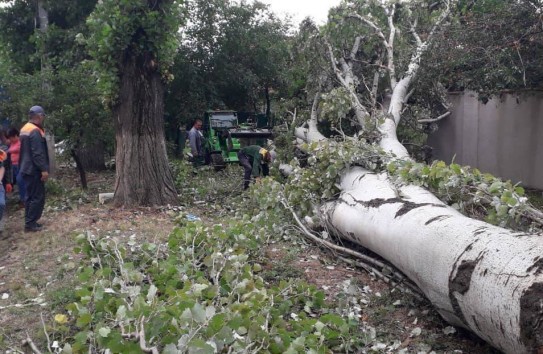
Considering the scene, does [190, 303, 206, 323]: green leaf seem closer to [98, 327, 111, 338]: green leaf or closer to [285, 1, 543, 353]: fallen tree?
[98, 327, 111, 338]: green leaf

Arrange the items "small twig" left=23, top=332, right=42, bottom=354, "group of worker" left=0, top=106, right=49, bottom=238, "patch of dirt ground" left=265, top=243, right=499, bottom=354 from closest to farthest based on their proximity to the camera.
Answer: "small twig" left=23, top=332, right=42, bottom=354 < "patch of dirt ground" left=265, top=243, right=499, bottom=354 < "group of worker" left=0, top=106, right=49, bottom=238

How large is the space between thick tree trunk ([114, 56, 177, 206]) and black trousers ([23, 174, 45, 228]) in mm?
1412

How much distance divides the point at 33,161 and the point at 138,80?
6.45ft

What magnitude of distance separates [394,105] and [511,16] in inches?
78.0

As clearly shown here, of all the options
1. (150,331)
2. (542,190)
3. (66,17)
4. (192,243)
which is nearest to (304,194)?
(192,243)

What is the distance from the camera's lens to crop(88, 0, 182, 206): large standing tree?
7.39 m

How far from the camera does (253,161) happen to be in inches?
368

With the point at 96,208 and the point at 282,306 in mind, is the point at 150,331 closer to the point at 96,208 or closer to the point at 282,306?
the point at 282,306

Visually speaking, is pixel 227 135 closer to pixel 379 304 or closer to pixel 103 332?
pixel 379 304

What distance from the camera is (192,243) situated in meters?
4.49

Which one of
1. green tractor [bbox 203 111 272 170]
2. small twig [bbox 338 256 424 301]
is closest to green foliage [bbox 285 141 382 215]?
small twig [bbox 338 256 424 301]

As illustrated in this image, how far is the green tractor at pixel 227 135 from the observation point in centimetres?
1173

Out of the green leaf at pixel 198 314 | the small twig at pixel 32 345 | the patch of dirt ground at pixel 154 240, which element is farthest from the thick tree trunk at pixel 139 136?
the green leaf at pixel 198 314

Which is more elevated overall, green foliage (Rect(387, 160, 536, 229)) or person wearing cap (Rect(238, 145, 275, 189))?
green foliage (Rect(387, 160, 536, 229))
